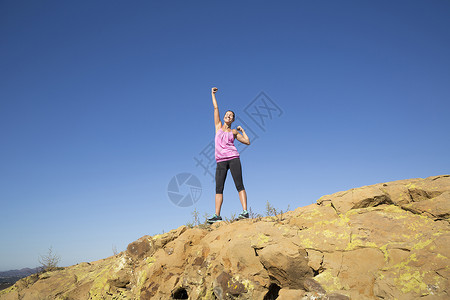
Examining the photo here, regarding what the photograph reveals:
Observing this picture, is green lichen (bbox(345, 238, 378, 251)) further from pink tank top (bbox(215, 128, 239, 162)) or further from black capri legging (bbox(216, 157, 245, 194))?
pink tank top (bbox(215, 128, 239, 162))

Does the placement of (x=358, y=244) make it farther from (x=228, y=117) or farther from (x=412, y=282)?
(x=228, y=117)

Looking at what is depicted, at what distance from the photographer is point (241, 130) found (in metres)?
7.55

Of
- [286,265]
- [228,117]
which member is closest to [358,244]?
[286,265]

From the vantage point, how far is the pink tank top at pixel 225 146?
7152 mm

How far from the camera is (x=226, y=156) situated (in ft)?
23.5

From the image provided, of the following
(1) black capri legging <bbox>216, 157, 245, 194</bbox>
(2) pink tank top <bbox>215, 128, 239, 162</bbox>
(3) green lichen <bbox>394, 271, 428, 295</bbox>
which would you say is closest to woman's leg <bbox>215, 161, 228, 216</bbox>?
(1) black capri legging <bbox>216, 157, 245, 194</bbox>

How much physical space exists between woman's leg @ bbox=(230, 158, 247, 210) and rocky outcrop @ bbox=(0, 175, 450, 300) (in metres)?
0.85

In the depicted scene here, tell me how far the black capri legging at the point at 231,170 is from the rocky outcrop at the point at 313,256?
1155 millimetres

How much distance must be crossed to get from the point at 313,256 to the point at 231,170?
10.7 ft

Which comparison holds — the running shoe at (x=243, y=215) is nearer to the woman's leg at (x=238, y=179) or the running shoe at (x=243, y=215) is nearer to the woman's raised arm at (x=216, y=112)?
the woman's leg at (x=238, y=179)

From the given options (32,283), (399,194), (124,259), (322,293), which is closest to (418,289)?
(322,293)

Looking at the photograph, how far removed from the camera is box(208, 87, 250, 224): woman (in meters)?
7.00

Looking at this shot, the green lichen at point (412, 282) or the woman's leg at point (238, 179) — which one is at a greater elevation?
the woman's leg at point (238, 179)

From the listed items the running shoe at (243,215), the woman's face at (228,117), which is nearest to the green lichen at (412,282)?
the running shoe at (243,215)
